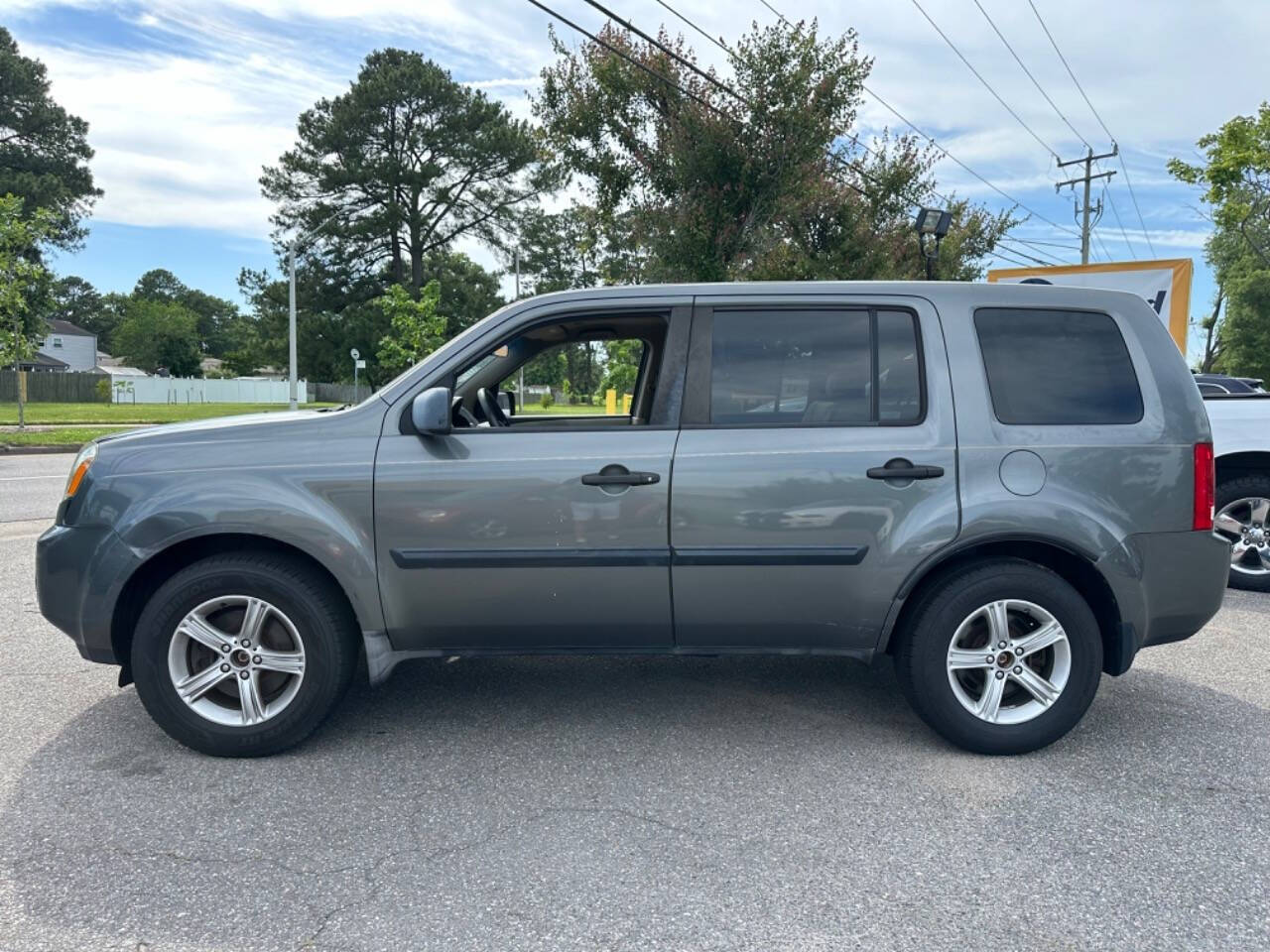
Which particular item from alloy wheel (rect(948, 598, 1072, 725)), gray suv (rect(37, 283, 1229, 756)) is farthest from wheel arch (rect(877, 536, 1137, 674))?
alloy wheel (rect(948, 598, 1072, 725))

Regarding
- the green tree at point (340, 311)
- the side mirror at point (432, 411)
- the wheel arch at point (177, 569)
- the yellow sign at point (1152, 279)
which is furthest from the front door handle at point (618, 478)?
the green tree at point (340, 311)

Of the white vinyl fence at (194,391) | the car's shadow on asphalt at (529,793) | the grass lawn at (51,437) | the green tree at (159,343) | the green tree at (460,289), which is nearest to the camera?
the car's shadow on asphalt at (529,793)

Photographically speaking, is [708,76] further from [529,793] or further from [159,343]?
[159,343]

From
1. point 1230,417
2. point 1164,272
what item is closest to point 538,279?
point 1164,272

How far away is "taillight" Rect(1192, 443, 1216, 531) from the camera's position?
354 cm

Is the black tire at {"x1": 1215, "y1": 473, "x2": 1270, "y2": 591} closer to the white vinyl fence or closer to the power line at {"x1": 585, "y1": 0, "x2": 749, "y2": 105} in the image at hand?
the power line at {"x1": 585, "y1": 0, "x2": 749, "y2": 105}

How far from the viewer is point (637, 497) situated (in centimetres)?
339

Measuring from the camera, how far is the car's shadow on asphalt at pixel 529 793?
259 centimetres

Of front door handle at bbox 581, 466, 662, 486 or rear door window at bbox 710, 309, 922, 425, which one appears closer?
front door handle at bbox 581, 466, 662, 486

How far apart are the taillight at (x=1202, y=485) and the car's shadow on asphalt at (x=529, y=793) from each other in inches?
37.0

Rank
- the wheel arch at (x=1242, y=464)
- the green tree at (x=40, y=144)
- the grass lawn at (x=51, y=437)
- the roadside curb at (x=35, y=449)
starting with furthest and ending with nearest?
the green tree at (x=40, y=144) < the grass lawn at (x=51, y=437) < the roadside curb at (x=35, y=449) < the wheel arch at (x=1242, y=464)

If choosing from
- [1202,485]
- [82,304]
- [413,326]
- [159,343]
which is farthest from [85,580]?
[82,304]

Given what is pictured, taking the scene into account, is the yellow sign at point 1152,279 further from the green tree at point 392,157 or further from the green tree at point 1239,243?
the green tree at point 392,157

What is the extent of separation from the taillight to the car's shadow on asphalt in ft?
3.08
